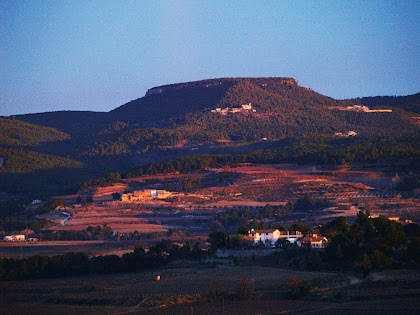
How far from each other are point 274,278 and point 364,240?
Answer: 215 inches

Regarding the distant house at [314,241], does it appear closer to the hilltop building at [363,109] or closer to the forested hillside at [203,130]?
the forested hillside at [203,130]

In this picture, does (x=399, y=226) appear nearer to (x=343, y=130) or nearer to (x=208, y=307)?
(x=208, y=307)

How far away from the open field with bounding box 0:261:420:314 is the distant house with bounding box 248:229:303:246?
679 cm

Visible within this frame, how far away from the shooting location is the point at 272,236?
4462 centimetres

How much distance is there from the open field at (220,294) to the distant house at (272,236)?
679 centimetres

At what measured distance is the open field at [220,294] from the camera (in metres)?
29.4

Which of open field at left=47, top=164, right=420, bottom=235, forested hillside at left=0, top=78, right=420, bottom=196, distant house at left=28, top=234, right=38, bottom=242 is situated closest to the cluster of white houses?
open field at left=47, top=164, right=420, bottom=235

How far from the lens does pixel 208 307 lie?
3027cm

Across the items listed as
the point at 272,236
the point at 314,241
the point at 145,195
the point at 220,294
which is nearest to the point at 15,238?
the point at 145,195

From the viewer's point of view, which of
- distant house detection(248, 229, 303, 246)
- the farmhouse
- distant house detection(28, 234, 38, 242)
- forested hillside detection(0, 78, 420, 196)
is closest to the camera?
distant house detection(248, 229, 303, 246)

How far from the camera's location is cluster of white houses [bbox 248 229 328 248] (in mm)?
42375

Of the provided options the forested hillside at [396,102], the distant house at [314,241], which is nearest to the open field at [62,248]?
the distant house at [314,241]

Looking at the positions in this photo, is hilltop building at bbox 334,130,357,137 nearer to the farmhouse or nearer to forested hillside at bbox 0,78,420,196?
forested hillside at bbox 0,78,420,196

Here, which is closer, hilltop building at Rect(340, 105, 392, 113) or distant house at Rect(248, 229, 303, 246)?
distant house at Rect(248, 229, 303, 246)
